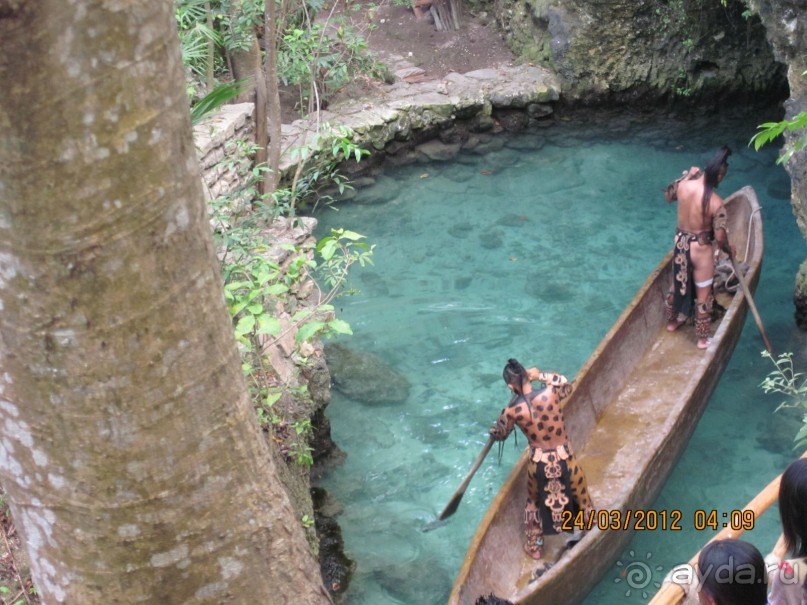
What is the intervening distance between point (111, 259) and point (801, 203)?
6950 mm

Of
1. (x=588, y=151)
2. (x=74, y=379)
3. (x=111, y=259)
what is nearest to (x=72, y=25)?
(x=111, y=259)

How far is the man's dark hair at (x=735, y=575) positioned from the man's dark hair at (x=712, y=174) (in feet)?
14.7

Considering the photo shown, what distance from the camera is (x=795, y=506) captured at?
9.51 ft

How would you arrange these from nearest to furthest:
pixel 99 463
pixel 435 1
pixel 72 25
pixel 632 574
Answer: pixel 72 25 < pixel 99 463 < pixel 632 574 < pixel 435 1

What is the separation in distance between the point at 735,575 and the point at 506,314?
6.11m

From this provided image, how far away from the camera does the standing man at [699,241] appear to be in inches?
269

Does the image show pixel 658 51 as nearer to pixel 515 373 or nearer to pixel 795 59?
pixel 795 59

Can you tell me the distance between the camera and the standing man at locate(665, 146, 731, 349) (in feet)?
22.4

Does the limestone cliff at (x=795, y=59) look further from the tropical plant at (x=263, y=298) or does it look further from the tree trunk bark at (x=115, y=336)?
the tree trunk bark at (x=115, y=336)

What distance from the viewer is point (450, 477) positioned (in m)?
6.71

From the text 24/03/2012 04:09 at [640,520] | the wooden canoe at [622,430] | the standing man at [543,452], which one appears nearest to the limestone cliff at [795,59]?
the wooden canoe at [622,430]

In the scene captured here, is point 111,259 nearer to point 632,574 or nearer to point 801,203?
point 632,574

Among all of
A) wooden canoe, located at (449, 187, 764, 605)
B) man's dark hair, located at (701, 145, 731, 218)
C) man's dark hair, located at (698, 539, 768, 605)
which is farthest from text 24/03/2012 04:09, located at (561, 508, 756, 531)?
man's dark hair, located at (701, 145, 731, 218)

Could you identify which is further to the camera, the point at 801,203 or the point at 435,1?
the point at 435,1
